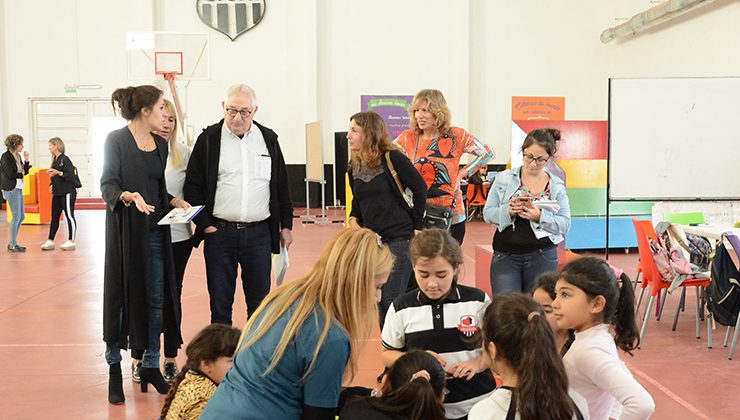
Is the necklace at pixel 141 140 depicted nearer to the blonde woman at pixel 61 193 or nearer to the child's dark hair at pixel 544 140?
the child's dark hair at pixel 544 140

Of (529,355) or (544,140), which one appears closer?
(529,355)

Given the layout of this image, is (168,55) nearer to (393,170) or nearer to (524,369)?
(393,170)

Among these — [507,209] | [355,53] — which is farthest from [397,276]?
[355,53]

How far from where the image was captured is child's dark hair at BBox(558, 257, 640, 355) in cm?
234

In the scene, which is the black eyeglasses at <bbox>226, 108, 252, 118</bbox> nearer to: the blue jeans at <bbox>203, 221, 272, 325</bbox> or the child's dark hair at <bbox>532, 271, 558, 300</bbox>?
the blue jeans at <bbox>203, 221, 272, 325</bbox>

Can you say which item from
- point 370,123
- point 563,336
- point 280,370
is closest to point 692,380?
point 563,336

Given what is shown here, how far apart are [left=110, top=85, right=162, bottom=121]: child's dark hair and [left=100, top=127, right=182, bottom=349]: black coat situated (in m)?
0.10

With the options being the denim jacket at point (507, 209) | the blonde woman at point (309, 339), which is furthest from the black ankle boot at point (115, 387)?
the denim jacket at point (507, 209)

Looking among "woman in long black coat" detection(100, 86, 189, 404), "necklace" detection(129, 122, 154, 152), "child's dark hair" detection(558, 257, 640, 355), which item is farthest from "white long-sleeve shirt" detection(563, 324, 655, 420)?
"necklace" detection(129, 122, 154, 152)

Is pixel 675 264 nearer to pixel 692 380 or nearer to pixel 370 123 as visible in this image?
pixel 692 380

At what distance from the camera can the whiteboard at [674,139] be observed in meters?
6.19

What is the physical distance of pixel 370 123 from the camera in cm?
Result: 373

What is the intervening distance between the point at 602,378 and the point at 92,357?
3.49 metres

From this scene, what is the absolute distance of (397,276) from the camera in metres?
3.77
